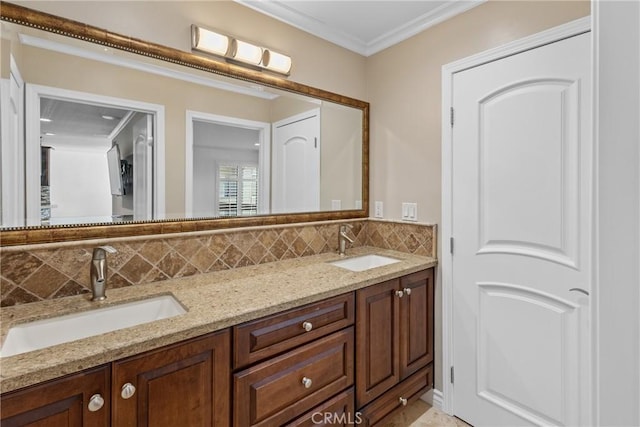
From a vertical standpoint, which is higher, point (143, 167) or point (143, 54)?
point (143, 54)

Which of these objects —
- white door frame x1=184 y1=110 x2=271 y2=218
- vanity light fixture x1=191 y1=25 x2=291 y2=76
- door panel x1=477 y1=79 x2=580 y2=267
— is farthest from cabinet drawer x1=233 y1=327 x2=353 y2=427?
vanity light fixture x1=191 y1=25 x2=291 y2=76

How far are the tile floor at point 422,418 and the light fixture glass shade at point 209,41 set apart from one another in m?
2.31

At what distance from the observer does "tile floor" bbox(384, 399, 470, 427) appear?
194 centimetres

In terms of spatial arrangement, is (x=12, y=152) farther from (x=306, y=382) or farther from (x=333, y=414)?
(x=333, y=414)

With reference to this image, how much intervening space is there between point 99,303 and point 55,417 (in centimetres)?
47

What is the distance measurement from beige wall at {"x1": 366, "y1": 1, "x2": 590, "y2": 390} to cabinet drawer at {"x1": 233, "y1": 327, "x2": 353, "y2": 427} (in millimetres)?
845

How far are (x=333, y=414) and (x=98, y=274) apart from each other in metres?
1.19

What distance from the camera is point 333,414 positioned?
1.53 meters

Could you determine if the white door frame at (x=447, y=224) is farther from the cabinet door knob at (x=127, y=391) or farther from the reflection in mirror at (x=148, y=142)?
the cabinet door knob at (x=127, y=391)

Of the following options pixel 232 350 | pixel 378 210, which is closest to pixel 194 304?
pixel 232 350

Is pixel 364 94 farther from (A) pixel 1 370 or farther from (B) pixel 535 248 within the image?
(A) pixel 1 370

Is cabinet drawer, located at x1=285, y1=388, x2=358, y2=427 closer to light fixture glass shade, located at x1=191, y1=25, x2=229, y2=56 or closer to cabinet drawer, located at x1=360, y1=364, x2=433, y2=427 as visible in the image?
cabinet drawer, located at x1=360, y1=364, x2=433, y2=427

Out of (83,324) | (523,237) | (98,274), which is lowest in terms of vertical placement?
(83,324)

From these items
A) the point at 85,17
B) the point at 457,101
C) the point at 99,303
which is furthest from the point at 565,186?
the point at 85,17
